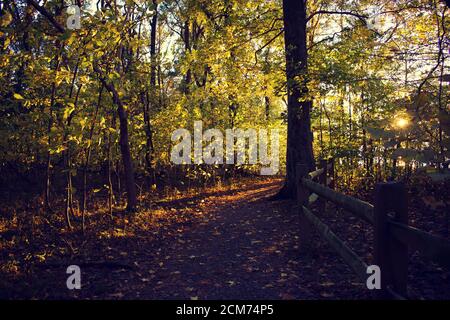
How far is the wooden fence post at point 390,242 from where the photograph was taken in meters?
2.92

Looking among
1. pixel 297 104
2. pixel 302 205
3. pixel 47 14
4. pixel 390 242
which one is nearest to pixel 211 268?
pixel 302 205

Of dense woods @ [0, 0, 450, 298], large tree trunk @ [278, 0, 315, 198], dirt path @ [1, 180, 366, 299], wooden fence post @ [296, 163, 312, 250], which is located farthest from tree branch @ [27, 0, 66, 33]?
large tree trunk @ [278, 0, 315, 198]

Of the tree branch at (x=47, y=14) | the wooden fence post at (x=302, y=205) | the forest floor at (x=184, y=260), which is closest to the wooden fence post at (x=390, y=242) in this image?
the forest floor at (x=184, y=260)

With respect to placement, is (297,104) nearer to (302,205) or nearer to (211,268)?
(302,205)

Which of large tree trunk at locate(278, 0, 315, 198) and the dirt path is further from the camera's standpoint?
large tree trunk at locate(278, 0, 315, 198)

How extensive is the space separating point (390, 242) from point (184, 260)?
445cm

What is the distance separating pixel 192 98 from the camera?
16.6 m

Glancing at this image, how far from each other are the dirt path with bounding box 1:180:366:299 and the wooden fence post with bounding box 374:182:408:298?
1.63m

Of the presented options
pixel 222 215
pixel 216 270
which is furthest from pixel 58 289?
pixel 222 215

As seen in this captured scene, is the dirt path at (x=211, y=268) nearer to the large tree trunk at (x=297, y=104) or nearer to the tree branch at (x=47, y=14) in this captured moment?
the large tree trunk at (x=297, y=104)

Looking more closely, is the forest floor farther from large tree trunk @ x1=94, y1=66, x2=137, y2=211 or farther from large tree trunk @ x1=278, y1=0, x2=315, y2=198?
large tree trunk @ x1=278, y1=0, x2=315, y2=198

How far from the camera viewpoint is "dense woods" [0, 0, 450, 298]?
644 centimetres
